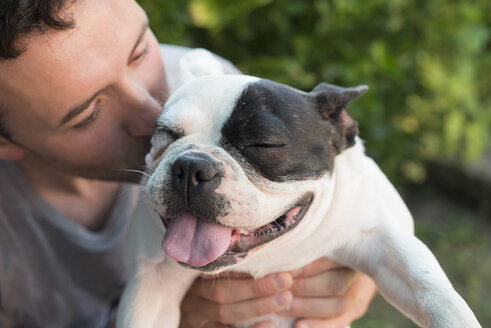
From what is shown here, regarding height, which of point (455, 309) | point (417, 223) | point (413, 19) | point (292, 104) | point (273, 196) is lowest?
point (417, 223)

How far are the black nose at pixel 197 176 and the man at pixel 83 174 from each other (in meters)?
0.42

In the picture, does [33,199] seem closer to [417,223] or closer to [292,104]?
[292,104]

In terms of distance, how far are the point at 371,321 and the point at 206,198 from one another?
2.12 metres

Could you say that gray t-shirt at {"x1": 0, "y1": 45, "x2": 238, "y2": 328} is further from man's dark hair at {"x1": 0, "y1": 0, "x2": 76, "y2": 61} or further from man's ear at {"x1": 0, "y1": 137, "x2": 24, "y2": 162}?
man's dark hair at {"x1": 0, "y1": 0, "x2": 76, "y2": 61}

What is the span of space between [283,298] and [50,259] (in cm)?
96

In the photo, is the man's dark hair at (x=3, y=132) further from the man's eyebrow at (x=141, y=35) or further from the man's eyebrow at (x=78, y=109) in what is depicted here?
the man's eyebrow at (x=141, y=35)

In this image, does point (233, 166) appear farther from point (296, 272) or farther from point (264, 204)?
point (296, 272)

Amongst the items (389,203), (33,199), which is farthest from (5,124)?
(389,203)

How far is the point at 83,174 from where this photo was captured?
1.99m

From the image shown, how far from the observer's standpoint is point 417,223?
3775 mm

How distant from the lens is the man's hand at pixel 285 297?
5.74 ft

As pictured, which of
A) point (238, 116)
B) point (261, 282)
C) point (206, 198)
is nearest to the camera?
point (206, 198)

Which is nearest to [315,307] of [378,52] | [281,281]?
[281,281]

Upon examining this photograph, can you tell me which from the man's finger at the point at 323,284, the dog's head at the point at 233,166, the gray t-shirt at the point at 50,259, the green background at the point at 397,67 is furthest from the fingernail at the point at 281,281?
the green background at the point at 397,67
